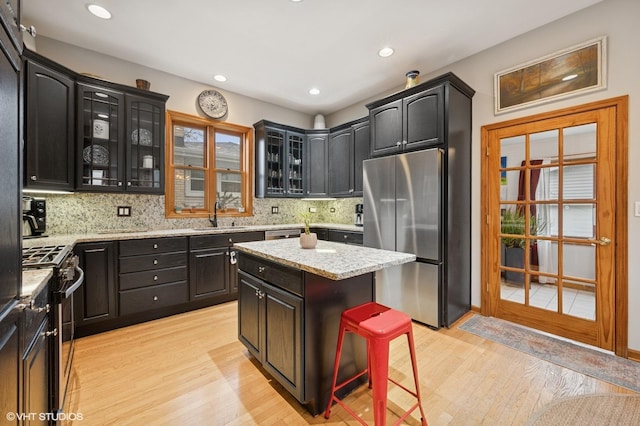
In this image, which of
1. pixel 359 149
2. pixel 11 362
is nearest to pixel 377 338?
pixel 11 362

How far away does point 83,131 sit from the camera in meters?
2.75

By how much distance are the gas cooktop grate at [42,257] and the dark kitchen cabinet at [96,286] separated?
69cm

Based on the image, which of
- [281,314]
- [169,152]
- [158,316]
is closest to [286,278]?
[281,314]

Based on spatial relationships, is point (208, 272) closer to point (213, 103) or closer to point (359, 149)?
point (213, 103)

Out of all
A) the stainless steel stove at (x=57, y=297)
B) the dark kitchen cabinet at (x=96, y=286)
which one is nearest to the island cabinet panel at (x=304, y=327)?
the stainless steel stove at (x=57, y=297)

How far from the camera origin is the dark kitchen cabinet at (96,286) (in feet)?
8.47

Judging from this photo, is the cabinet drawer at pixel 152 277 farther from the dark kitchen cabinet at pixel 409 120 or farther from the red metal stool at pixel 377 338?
the dark kitchen cabinet at pixel 409 120

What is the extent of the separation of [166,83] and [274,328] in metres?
3.49

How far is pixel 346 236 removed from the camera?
13.0 ft

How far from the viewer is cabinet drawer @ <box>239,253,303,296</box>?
5.39 feet

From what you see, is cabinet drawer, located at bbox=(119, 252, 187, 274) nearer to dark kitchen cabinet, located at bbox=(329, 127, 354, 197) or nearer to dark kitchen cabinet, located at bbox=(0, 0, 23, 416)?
dark kitchen cabinet, located at bbox=(0, 0, 23, 416)

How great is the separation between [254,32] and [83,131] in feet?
6.57

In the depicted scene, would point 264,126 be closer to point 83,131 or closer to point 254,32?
point 254,32

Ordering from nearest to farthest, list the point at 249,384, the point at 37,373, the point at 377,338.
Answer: the point at 37,373 < the point at 377,338 < the point at 249,384
